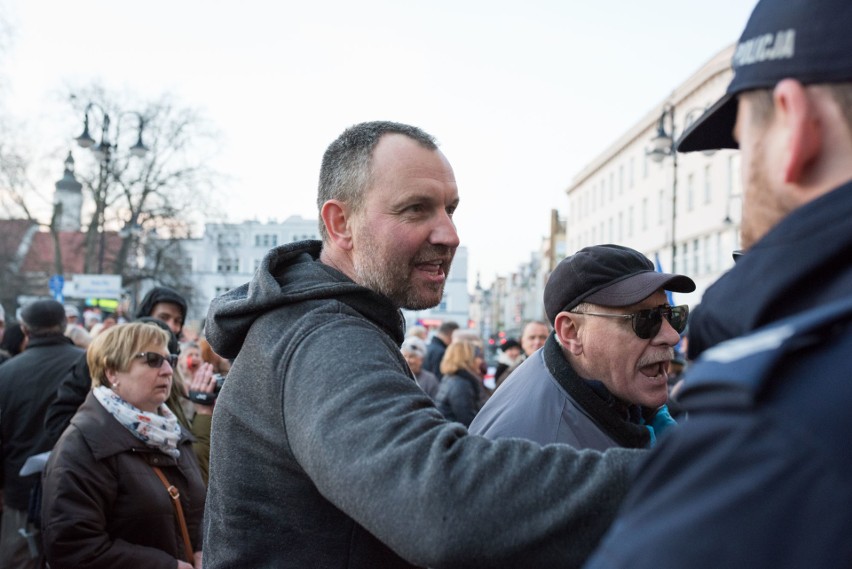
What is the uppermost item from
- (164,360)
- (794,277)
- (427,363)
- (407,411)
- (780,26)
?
(780,26)

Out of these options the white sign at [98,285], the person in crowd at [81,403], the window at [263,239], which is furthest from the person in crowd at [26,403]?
the window at [263,239]

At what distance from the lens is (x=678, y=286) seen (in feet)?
10.8

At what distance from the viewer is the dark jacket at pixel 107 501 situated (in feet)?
12.5

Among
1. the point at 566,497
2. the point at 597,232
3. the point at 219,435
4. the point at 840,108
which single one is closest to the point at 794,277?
the point at 840,108

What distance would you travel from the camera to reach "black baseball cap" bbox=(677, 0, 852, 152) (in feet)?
3.36

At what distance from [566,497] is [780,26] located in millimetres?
745

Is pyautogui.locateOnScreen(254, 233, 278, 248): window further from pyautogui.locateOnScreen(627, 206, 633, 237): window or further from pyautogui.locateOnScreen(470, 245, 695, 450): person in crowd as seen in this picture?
pyautogui.locateOnScreen(470, 245, 695, 450): person in crowd

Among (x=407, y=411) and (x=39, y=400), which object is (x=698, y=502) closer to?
(x=407, y=411)

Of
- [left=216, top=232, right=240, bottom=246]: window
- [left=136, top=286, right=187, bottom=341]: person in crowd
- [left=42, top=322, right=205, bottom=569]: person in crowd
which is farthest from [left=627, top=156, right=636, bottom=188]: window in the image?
[left=42, top=322, right=205, bottom=569]: person in crowd

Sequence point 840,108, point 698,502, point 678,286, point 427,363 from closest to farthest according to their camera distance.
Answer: point 698,502
point 840,108
point 678,286
point 427,363

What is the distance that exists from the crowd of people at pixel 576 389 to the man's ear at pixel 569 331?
0.5 inches

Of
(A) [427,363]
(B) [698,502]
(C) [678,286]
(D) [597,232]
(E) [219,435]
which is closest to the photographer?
(B) [698,502]

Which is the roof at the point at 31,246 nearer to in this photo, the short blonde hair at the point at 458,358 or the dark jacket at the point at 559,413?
the short blonde hair at the point at 458,358

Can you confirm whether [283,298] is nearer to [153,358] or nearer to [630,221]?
[153,358]
